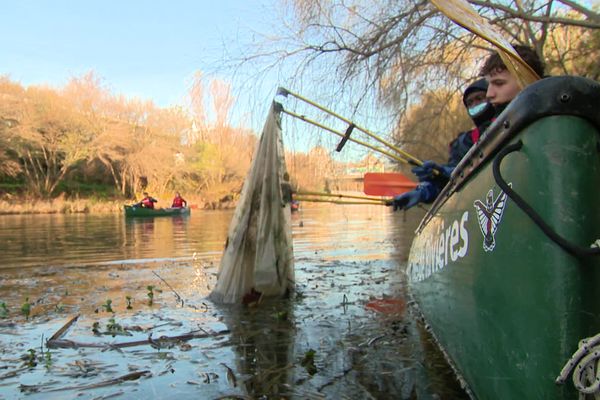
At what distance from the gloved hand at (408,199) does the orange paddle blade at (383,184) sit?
147cm

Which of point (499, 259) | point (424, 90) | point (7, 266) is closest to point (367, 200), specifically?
point (424, 90)

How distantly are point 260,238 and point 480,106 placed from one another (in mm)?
2696

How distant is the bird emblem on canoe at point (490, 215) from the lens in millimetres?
1902

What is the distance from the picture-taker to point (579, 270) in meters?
1.59

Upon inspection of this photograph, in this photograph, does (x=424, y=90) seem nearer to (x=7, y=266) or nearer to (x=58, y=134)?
(x=7, y=266)

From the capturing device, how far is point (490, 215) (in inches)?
78.5

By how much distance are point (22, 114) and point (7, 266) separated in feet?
122

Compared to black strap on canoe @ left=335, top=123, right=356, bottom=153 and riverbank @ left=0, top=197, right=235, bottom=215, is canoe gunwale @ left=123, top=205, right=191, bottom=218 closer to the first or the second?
riverbank @ left=0, top=197, right=235, bottom=215

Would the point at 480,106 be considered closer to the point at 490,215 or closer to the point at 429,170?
the point at 429,170

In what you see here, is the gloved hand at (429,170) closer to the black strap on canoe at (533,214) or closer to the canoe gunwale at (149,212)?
the black strap on canoe at (533,214)

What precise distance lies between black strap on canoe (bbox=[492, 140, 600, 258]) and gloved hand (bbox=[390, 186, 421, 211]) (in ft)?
8.78

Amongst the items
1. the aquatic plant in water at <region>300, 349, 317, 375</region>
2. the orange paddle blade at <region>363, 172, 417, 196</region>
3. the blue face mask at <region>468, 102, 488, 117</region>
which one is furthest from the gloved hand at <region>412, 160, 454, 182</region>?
the orange paddle blade at <region>363, 172, 417, 196</region>

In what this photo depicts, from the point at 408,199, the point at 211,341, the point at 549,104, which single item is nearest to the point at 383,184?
the point at 408,199

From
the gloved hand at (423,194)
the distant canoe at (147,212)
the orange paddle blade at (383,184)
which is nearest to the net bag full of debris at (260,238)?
the orange paddle blade at (383,184)
